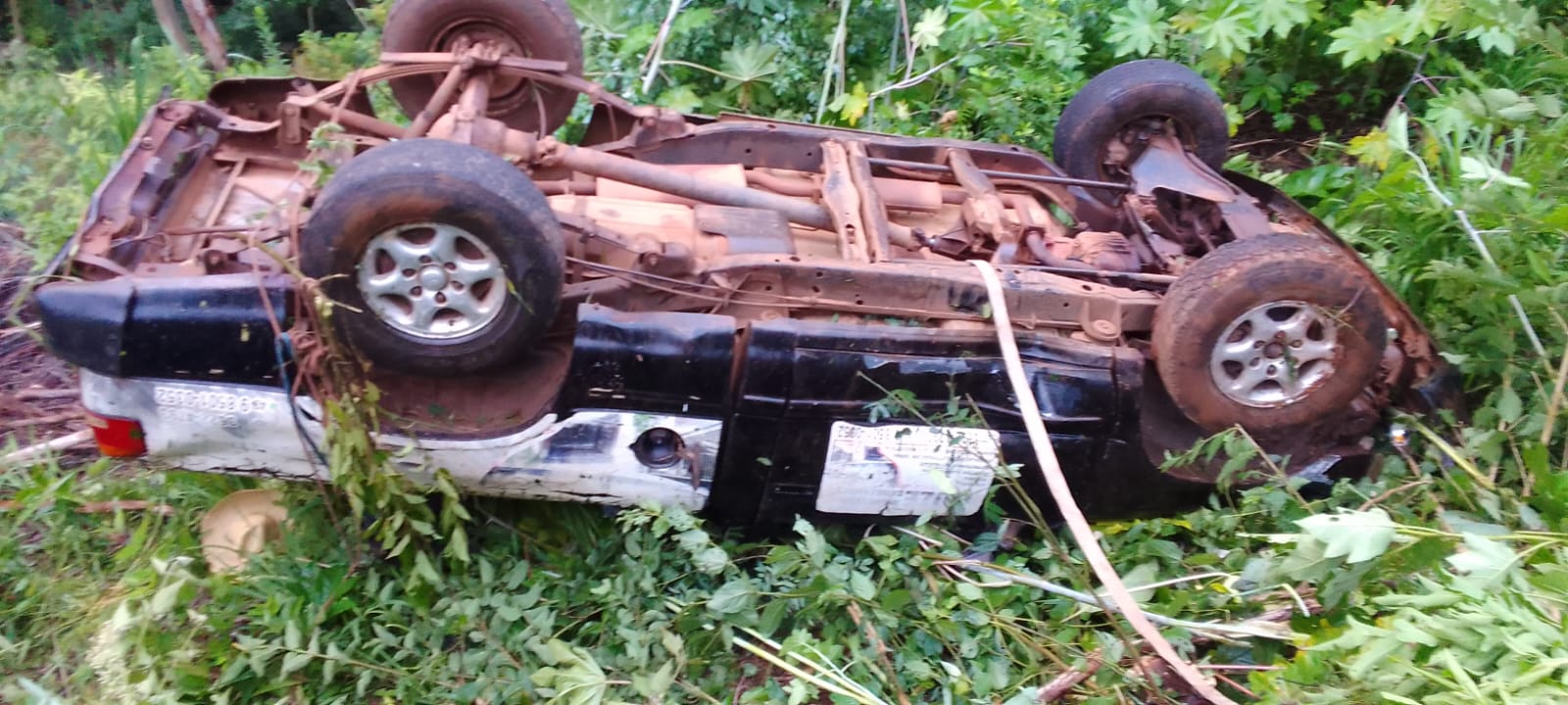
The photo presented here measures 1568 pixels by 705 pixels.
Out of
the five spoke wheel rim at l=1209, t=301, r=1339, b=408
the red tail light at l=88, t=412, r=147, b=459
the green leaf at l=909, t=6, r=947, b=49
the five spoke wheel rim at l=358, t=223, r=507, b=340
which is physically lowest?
the red tail light at l=88, t=412, r=147, b=459

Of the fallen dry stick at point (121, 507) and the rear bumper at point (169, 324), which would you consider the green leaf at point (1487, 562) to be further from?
the fallen dry stick at point (121, 507)

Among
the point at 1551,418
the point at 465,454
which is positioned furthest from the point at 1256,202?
the point at 465,454

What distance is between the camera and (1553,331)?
3529 millimetres

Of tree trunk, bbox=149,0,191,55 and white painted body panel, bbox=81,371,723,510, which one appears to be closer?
white painted body panel, bbox=81,371,723,510

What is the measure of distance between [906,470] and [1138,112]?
1926mm

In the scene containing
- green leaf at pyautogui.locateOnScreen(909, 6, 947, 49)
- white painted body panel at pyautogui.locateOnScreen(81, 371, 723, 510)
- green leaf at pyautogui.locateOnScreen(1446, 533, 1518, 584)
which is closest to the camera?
green leaf at pyautogui.locateOnScreen(1446, 533, 1518, 584)

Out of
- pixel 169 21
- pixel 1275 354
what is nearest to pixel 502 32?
pixel 1275 354

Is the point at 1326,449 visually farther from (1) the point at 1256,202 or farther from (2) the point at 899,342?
(2) the point at 899,342

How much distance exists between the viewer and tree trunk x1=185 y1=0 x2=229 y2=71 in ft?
22.2

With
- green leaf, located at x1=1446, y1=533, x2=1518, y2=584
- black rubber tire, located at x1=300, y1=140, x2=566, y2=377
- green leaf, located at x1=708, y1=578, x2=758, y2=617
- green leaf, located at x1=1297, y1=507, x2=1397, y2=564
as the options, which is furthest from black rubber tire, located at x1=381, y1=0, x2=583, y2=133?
green leaf, located at x1=1446, y1=533, x2=1518, y2=584

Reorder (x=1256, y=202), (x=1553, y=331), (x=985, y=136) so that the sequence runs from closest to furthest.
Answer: (x=1553, y=331), (x=1256, y=202), (x=985, y=136)

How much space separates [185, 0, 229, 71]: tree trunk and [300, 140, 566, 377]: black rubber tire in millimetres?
5210

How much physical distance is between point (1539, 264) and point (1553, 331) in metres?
0.28

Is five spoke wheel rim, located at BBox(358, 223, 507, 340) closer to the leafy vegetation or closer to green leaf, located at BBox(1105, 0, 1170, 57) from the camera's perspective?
the leafy vegetation
